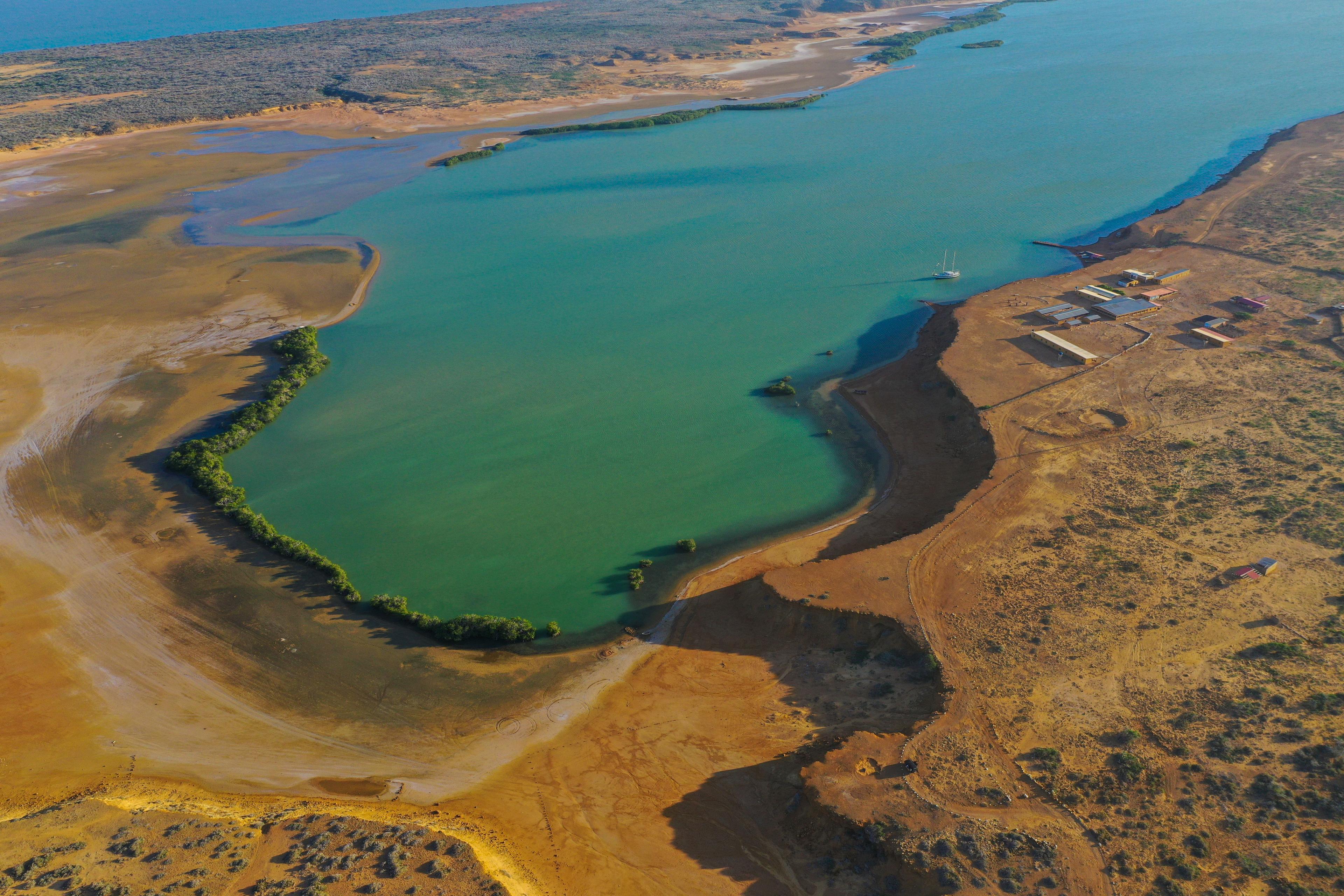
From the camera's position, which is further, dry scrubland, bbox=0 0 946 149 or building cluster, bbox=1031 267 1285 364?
dry scrubland, bbox=0 0 946 149

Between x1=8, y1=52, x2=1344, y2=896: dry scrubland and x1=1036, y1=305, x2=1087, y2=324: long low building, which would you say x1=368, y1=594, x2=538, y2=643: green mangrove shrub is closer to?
x1=8, y1=52, x2=1344, y2=896: dry scrubland

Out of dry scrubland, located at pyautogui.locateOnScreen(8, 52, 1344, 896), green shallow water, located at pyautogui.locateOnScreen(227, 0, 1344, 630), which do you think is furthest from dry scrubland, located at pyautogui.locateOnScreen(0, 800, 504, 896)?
green shallow water, located at pyautogui.locateOnScreen(227, 0, 1344, 630)

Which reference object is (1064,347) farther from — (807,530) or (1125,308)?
(807,530)

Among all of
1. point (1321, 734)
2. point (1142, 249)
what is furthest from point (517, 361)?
point (1142, 249)

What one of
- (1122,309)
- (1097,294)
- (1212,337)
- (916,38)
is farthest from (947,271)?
(916,38)

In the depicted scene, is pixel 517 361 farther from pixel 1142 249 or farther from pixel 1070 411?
pixel 1142 249

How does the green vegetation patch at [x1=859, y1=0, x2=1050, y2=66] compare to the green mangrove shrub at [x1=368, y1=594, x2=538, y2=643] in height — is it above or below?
above
